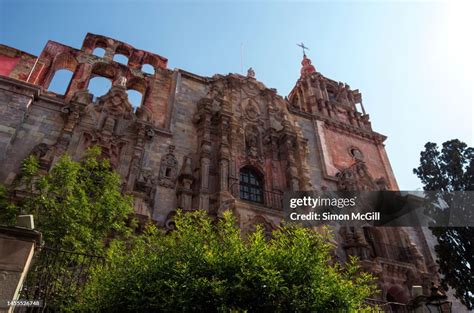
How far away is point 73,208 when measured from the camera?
8.76m

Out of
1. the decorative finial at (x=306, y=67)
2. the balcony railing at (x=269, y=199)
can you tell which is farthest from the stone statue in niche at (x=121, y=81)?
the decorative finial at (x=306, y=67)

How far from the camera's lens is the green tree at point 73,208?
27.9 ft

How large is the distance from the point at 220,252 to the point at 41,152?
885cm

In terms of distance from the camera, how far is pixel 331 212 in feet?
54.1

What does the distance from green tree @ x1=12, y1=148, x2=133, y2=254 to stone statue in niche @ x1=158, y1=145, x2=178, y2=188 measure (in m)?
3.25

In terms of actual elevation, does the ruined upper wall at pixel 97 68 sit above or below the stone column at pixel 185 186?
above

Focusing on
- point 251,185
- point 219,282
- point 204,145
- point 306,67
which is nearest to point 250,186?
point 251,185

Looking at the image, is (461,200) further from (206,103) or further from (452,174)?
(206,103)

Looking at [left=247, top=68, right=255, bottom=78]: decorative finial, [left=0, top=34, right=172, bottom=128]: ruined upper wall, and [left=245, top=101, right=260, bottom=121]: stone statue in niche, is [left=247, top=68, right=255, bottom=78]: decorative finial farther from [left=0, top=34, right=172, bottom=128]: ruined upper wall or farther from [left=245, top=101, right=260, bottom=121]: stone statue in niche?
[left=0, top=34, right=172, bottom=128]: ruined upper wall

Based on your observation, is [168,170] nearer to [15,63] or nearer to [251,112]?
[251,112]

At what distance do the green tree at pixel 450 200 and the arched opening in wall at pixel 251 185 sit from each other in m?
7.46

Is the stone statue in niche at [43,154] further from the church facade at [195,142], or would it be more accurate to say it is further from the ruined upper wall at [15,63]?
the ruined upper wall at [15,63]

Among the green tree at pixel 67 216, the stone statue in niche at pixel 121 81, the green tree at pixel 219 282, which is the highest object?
the stone statue in niche at pixel 121 81

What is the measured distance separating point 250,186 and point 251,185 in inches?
Result: 3.4
